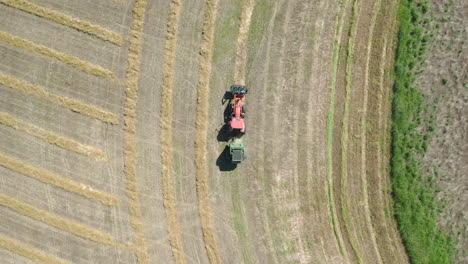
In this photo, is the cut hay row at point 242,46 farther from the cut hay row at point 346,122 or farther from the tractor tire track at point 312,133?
the cut hay row at point 346,122

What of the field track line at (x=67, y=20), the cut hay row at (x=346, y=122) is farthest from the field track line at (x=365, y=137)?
the field track line at (x=67, y=20)

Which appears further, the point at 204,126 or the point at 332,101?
the point at 332,101

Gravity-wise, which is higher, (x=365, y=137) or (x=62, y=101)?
(x=62, y=101)

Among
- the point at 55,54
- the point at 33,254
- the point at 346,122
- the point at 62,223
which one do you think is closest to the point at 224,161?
the point at 346,122

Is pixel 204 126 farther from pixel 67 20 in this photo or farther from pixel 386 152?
pixel 386 152

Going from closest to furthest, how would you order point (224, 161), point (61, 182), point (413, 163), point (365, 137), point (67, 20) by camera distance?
1. point (67, 20)
2. point (61, 182)
3. point (224, 161)
4. point (413, 163)
5. point (365, 137)

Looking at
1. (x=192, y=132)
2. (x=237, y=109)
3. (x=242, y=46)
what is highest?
(x=242, y=46)

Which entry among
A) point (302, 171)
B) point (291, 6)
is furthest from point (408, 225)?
point (291, 6)

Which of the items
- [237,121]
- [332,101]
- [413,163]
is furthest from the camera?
[332,101]
